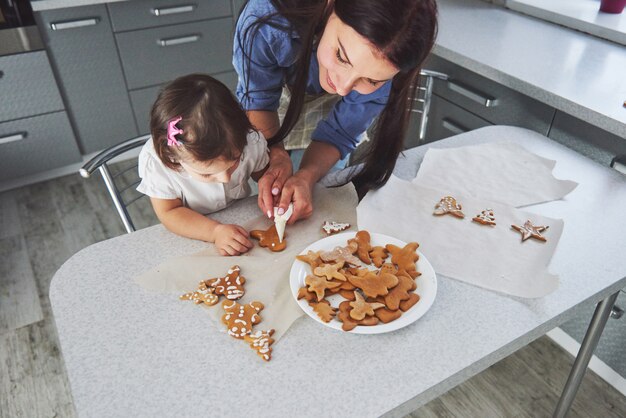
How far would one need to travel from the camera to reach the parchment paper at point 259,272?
75 cm

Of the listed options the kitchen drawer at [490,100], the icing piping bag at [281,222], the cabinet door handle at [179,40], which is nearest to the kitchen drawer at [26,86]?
the cabinet door handle at [179,40]

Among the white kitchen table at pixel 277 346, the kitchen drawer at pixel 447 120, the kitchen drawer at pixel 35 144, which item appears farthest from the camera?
the kitchen drawer at pixel 35 144

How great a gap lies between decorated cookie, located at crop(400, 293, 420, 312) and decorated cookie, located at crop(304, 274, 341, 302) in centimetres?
10

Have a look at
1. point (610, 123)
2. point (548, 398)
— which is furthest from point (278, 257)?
point (548, 398)

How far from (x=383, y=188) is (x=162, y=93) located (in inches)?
18.8

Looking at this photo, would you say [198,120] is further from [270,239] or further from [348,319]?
[348,319]

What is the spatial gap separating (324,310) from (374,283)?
92mm

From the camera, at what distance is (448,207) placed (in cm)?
96

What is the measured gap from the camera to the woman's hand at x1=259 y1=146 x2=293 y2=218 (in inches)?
37.5

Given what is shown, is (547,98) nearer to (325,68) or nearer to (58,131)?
(325,68)

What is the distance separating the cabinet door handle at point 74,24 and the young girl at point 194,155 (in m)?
1.46

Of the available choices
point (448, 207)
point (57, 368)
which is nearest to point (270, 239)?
point (448, 207)

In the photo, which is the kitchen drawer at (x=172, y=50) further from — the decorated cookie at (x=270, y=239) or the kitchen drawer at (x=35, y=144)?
the decorated cookie at (x=270, y=239)

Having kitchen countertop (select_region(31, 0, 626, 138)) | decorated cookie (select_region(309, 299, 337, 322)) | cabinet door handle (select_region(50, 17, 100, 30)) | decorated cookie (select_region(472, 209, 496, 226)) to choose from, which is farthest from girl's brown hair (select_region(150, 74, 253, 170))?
cabinet door handle (select_region(50, 17, 100, 30))
